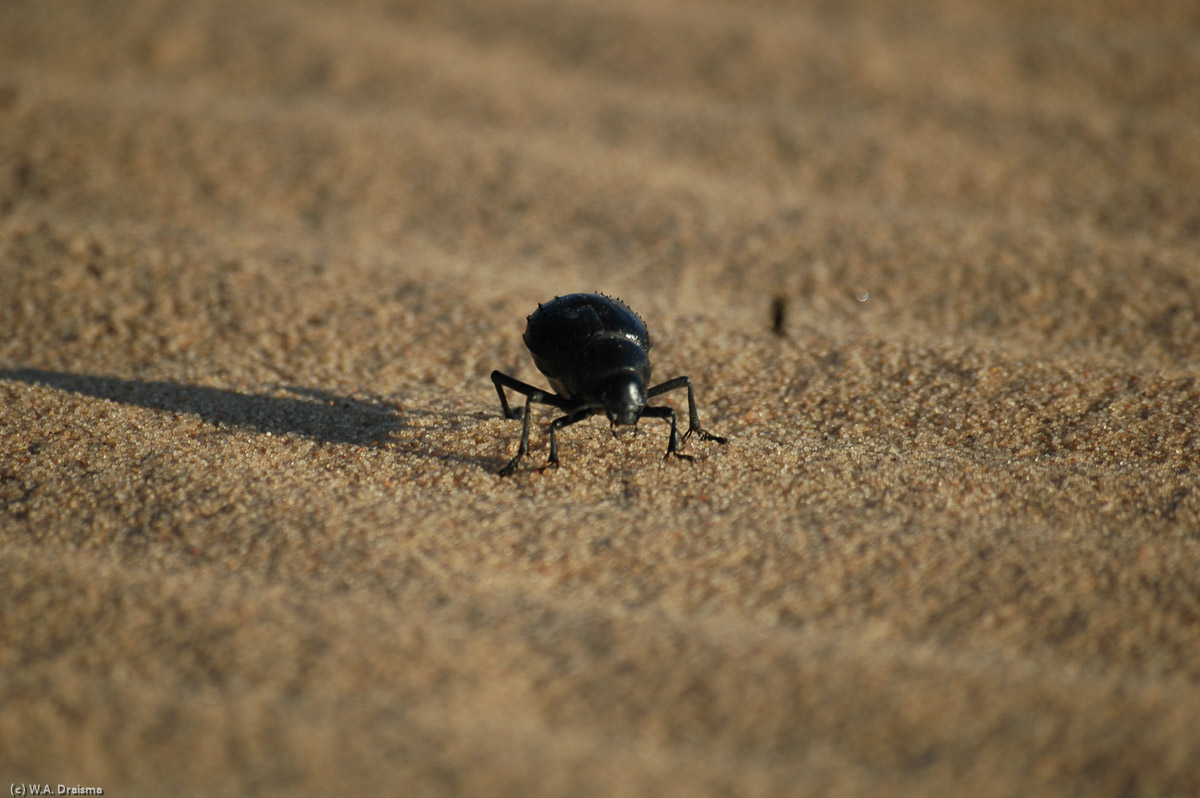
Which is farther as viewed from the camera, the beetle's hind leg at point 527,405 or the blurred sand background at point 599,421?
the beetle's hind leg at point 527,405

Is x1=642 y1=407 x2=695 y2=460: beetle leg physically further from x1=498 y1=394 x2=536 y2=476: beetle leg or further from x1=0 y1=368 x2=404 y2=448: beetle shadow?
x1=0 y1=368 x2=404 y2=448: beetle shadow

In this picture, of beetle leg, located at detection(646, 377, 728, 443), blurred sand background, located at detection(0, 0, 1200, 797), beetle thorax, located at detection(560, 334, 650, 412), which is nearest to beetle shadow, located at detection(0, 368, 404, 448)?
blurred sand background, located at detection(0, 0, 1200, 797)

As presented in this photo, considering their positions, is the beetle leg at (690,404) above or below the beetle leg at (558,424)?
above

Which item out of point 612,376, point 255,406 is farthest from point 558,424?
point 255,406

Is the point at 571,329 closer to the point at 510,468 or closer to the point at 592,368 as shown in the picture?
the point at 592,368

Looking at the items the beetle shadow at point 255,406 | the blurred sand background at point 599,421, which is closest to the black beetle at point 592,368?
the blurred sand background at point 599,421

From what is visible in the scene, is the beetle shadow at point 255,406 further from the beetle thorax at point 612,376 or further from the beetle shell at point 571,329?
the beetle thorax at point 612,376

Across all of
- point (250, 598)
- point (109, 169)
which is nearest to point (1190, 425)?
point (250, 598)
